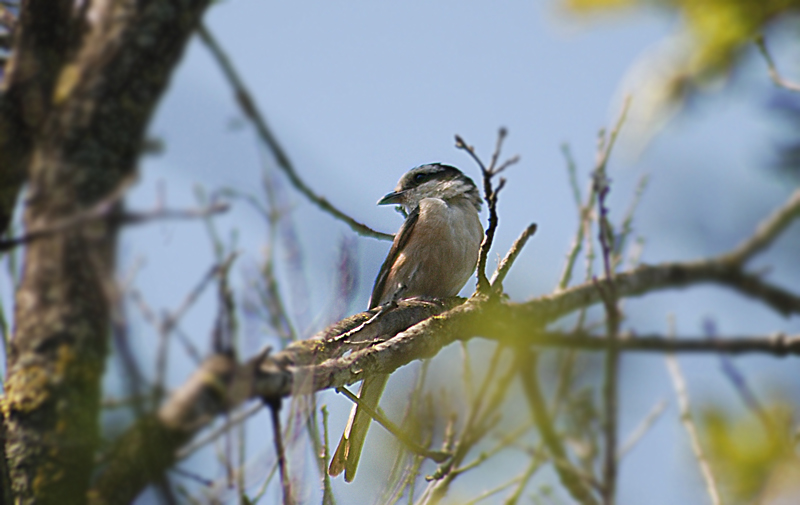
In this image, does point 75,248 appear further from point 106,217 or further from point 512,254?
point 512,254

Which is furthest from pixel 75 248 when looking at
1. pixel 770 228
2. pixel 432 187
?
pixel 770 228

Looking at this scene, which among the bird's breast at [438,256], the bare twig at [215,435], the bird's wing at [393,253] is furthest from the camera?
the bird's wing at [393,253]

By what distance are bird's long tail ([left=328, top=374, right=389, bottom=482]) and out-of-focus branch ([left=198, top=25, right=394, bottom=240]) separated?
2.31 ft

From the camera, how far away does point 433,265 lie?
3.99 metres

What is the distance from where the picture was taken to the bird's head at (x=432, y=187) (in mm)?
4418

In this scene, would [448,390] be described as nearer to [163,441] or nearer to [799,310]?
[163,441]

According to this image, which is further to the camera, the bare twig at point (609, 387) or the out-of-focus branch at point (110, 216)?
the bare twig at point (609, 387)

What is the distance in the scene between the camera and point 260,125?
2893 mm

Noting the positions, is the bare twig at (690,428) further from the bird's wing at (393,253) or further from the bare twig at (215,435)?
the bare twig at (215,435)

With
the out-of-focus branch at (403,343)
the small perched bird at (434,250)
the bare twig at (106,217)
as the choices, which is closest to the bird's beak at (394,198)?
the small perched bird at (434,250)

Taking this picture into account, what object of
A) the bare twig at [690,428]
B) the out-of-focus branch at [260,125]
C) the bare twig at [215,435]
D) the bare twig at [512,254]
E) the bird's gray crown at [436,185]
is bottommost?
the bare twig at [215,435]

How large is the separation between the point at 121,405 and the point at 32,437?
0.98m

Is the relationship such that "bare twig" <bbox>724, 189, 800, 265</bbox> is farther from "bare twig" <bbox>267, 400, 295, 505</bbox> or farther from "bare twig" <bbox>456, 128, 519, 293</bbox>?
"bare twig" <bbox>267, 400, 295, 505</bbox>

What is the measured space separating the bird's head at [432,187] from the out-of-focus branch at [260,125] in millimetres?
1350
